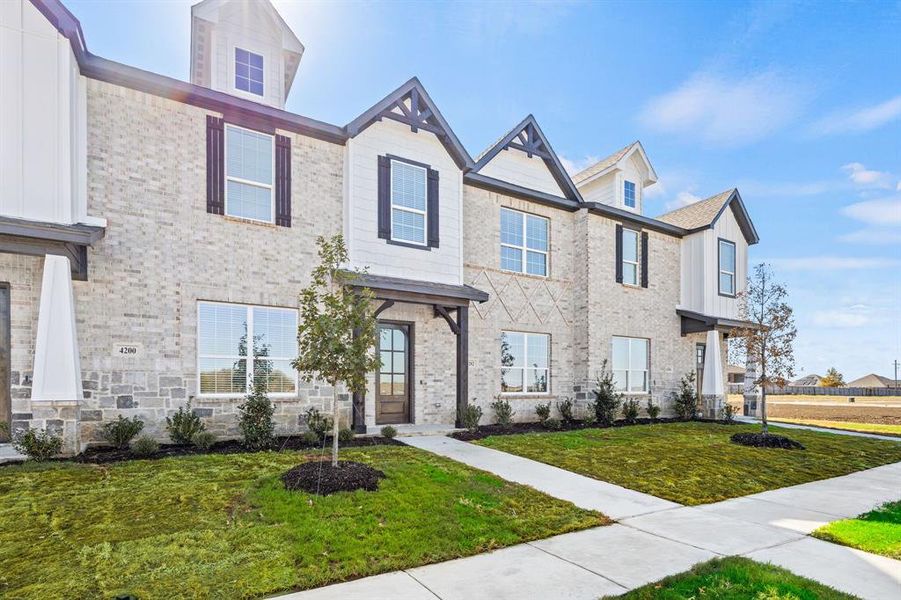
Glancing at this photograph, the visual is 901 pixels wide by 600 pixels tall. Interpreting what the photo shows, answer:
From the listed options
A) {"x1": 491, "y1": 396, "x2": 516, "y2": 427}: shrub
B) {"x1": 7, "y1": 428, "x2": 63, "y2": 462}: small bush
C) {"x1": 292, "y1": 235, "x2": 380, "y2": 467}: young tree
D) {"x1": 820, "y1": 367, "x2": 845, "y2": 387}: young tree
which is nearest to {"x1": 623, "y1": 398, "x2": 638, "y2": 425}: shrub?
{"x1": 491, "y1": 396, "x2": 516, "y2": 427}: shrub

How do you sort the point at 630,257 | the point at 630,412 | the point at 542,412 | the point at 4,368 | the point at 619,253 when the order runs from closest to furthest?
1. the point at 4,368
2. the point at 542,412
3. the point at 630,412
4. the point at 619,253
5. the point at 630,257

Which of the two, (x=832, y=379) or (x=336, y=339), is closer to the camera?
(x=336, y=339)

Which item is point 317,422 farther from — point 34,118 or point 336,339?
point 34,118

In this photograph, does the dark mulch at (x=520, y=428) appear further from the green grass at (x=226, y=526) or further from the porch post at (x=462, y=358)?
the green grass at (x=226, y=526)

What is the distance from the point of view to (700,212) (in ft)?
63.4

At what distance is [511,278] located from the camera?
1441cm

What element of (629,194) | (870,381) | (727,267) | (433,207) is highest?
(629,194)

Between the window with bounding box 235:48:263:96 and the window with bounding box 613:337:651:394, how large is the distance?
12.5 m

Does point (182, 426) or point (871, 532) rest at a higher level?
point (182, 426)

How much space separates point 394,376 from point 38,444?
671 cm

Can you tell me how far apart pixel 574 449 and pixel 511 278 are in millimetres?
5478

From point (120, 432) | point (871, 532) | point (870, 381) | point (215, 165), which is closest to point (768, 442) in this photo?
point (871, 532)

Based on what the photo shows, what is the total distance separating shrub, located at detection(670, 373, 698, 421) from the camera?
58.0 feet

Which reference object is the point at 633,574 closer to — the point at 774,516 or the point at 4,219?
the point at 774,516
